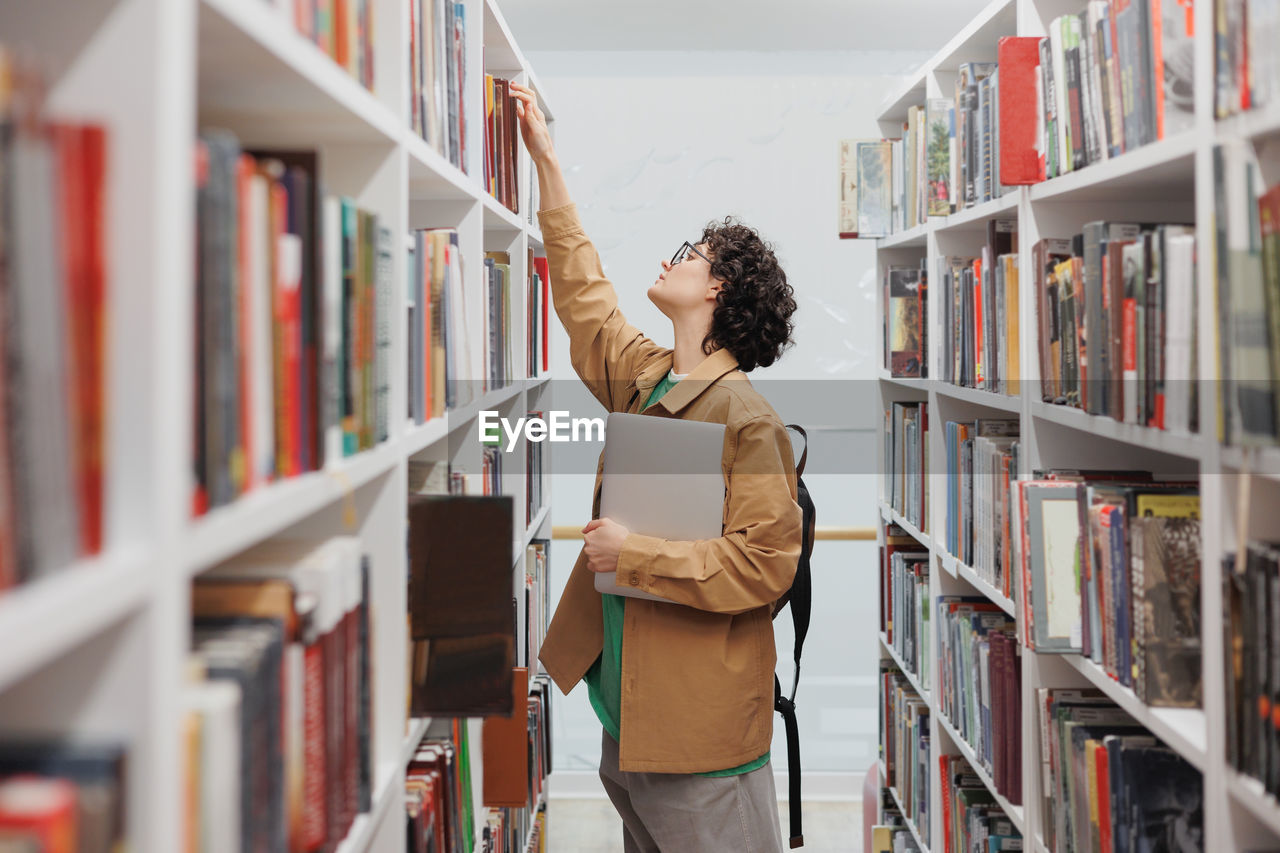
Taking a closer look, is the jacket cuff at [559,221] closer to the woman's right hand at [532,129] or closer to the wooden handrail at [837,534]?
the woman's right hand at [532,129]

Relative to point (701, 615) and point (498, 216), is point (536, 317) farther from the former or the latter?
point (701, 615)

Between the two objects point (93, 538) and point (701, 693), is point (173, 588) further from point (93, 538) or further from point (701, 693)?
point (701, 693)

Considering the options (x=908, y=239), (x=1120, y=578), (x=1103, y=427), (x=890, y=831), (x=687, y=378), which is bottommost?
(x=890, y=831)

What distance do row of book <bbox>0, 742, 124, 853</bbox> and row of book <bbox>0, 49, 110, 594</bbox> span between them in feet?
0.34

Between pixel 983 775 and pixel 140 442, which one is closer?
→ pixel 140 442

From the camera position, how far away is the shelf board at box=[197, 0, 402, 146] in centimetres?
68

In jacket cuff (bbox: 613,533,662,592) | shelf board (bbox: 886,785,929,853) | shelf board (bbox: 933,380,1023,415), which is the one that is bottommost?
shelf board (bbox: 886,785,929,853)

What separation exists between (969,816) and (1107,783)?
915mm

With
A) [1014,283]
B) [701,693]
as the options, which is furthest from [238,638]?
[1014,283]

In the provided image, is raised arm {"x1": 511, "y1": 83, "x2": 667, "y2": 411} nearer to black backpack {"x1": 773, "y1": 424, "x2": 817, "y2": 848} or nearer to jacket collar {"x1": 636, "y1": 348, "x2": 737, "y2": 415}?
jacket collar {"x1": 636, "y1": 348, "x2": 737, "y2": 415}

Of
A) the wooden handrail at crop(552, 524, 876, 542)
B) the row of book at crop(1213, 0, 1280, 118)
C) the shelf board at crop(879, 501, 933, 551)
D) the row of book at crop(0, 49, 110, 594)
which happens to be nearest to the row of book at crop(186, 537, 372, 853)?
the row of book at crop(0, 49, 110, 594)

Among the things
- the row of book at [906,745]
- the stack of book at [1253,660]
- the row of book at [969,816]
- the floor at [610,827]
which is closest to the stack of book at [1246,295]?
the stack of book at [1253,660]

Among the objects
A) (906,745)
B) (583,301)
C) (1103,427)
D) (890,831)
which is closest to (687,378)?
(583,301)

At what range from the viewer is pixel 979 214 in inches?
83.6
